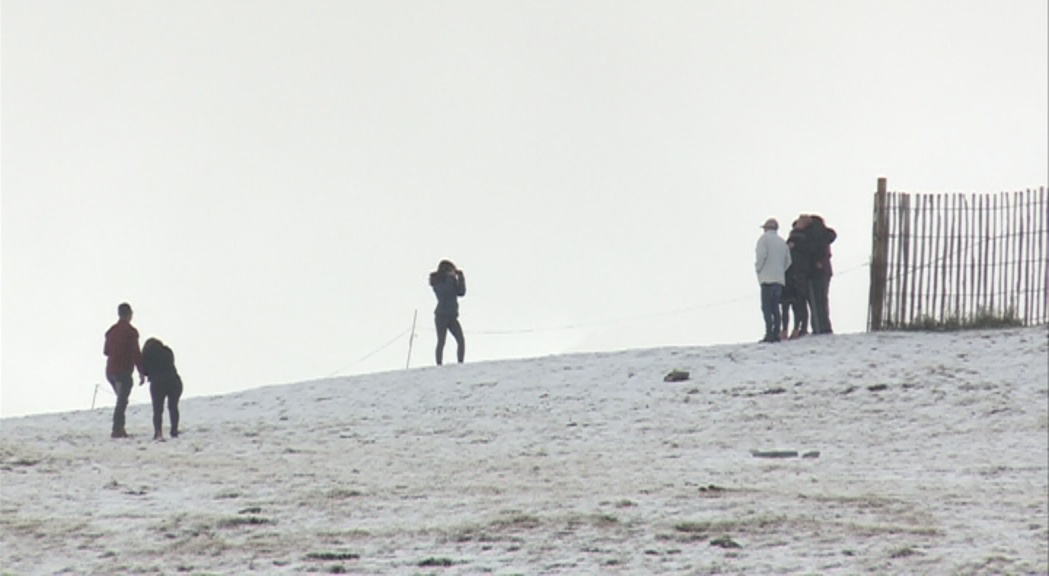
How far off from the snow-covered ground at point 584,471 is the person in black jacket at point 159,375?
41 centimetres

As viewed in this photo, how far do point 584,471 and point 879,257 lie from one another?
8284 millimetres

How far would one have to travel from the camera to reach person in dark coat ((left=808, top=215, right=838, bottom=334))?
78.3ft

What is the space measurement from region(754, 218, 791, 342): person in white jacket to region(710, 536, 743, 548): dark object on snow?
9997 millimetres

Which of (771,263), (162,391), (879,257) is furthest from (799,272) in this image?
(162,391)

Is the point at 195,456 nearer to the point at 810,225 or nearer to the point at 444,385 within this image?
the point at 444,385

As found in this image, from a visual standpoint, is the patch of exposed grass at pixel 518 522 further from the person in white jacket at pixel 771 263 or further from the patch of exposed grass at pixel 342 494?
the person in white jacket at pixel 771 263

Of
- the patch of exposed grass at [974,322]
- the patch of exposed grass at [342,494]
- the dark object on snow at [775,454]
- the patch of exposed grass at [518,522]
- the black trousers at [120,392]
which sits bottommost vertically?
the patch of exposed grass at [518,522]

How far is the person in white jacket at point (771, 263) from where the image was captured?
23406 millimetres

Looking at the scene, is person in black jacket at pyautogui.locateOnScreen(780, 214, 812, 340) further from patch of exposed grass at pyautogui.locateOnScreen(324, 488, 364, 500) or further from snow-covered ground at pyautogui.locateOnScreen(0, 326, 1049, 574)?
patch of exposed grass at pyautogui.locateOnScreen(324, 488, 364, 500)

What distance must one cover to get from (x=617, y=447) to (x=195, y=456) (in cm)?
422

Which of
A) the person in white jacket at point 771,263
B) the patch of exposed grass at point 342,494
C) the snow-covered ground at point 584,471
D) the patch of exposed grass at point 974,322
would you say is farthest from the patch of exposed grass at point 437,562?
the patch of exposed grass at point 974,322

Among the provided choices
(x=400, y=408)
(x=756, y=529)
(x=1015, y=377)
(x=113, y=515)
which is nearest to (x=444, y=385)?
(x=400, y=408)

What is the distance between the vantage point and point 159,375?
69.6 feet

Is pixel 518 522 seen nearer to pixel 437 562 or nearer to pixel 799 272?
pixel 437 562
